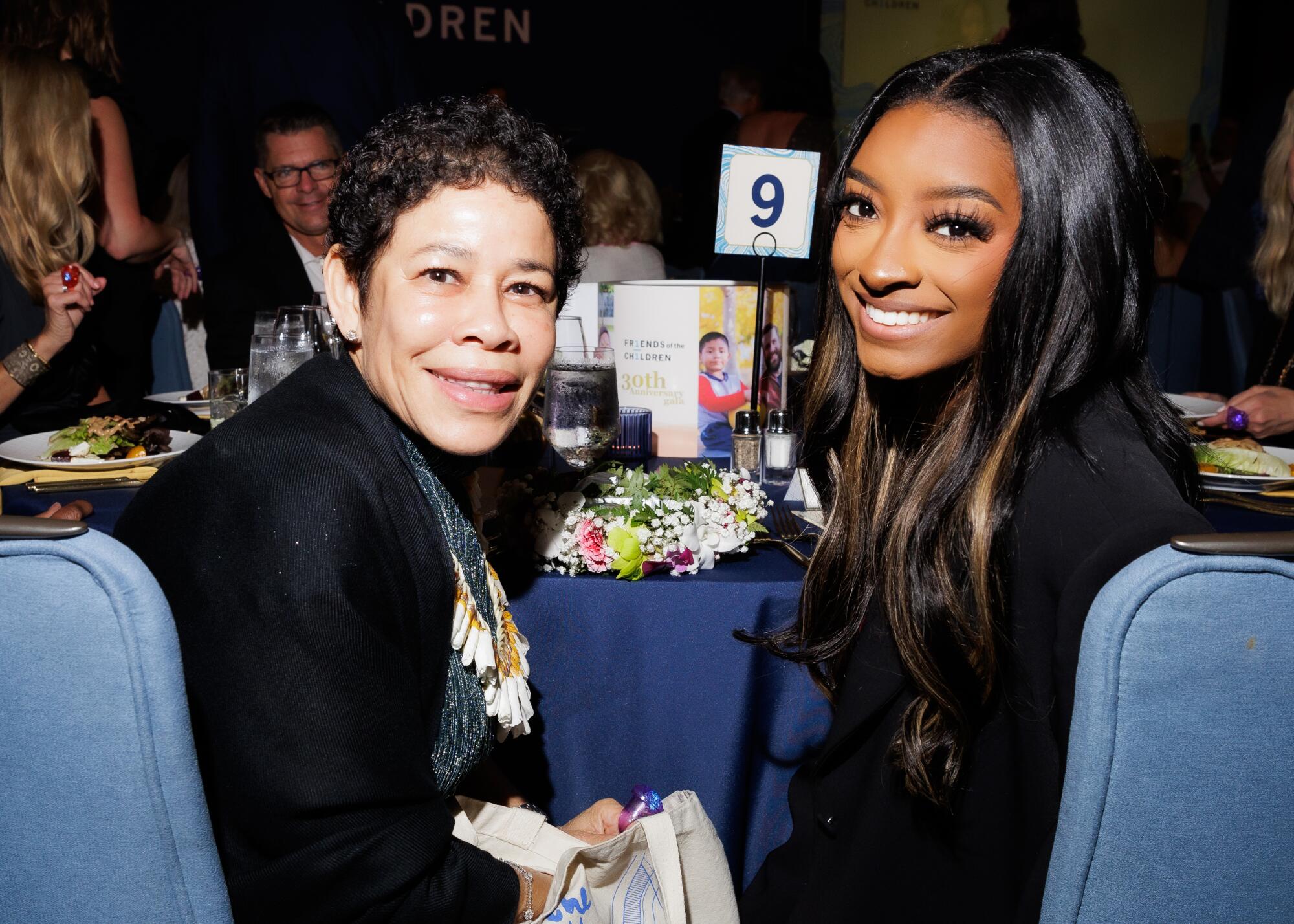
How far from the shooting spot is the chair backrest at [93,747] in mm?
838

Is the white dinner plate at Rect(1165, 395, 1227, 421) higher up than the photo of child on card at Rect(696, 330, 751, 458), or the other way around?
the photo of child on card at Rect(696, 330, 751, 458)

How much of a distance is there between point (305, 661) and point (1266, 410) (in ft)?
8.19

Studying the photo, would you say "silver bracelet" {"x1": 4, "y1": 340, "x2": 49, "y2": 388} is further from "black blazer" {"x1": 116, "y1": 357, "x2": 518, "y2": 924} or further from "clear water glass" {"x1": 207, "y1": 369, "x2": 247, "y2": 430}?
"black blazer" {"x1": 116, "y1": 357, "x2": 518, "y2": 924}

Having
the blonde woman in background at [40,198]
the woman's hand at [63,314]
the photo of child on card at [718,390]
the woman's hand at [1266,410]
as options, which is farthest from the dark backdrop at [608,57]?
the photo of child on card at [718,390]

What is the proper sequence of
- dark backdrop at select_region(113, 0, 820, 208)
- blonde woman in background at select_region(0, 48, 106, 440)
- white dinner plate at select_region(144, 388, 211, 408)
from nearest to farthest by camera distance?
1. white dinner plate at select_region(144, 388, 211, 408)
2. blonde woman in background at select_region(0, 48, 106, 440)
3. dark backdrop at select_region(113, 0, 820, 208)

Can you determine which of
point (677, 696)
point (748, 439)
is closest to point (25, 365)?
point (748, 439)

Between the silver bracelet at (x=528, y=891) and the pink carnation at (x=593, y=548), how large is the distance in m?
0.43

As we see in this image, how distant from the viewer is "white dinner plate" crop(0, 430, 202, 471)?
1.95 meters

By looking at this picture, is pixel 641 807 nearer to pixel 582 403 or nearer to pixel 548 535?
pixel 548 535

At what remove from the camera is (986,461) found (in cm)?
115

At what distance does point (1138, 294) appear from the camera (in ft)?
3.76

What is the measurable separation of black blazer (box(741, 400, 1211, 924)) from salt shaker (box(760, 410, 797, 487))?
2.38ft

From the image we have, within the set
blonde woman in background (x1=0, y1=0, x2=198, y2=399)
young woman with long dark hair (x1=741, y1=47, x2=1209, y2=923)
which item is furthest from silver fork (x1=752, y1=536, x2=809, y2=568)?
blonde woman in background (x1=0, y1=0, x2=198, y2=399)

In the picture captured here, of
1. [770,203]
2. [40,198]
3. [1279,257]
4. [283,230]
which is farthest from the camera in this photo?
[283,230]
